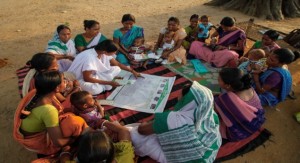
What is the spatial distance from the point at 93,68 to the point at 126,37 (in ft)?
5.01

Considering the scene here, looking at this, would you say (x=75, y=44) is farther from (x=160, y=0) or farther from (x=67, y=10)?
(x=160, y=0)

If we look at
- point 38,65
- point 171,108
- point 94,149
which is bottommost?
point 171,108

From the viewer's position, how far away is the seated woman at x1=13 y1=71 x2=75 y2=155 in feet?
8.07

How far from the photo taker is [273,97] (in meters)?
3.75

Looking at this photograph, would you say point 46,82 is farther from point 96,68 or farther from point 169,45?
point 169,45

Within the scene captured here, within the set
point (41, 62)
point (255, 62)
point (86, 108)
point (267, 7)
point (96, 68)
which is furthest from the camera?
point (267, 7)

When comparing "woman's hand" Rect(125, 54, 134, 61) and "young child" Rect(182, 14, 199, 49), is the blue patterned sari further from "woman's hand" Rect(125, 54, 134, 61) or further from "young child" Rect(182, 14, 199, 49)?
"woman's hand" Rect(125, 54, 134, 61)

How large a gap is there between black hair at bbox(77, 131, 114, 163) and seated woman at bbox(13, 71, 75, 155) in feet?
2.16

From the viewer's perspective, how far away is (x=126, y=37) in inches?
200

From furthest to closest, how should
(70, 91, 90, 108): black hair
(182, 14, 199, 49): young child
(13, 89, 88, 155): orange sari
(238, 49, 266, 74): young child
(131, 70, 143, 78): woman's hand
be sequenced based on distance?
(182, 14, 199, 49): young child < (131, 70, 143, 78): woman's hand < (238, 49, 266, 74): young child < (70, 91, 90, 108): black hair < (13, 89, 88, 155): orange sari

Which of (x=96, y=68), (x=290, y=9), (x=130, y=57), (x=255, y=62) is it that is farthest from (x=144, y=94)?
(x=290, y=9)

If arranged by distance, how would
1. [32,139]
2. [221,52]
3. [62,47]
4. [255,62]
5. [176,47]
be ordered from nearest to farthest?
[32,139], [255,62], [62,47], [221,52], [176,47]

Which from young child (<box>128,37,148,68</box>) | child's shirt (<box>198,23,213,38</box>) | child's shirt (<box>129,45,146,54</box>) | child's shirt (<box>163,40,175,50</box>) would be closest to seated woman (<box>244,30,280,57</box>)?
child's shirt (<box>198,23,213,38</box>)

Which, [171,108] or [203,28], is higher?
[203,28]
